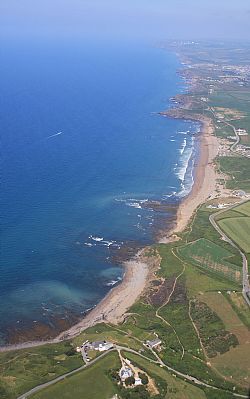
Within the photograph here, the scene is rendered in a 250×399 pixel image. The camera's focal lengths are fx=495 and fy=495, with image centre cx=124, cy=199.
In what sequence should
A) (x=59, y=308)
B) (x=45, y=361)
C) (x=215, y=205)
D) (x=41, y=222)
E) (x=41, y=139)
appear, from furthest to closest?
1. (x=41, y=139)
2. (x=215, y=205)
3. (x=41, y=222)
4. (x=59, y=308)
5. (x=45, y=361)

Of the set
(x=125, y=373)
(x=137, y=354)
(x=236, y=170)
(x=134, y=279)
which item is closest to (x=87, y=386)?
(x=125, y=373)

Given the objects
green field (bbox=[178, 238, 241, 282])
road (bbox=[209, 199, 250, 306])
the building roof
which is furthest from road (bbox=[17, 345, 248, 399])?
green field (bbox=[178, 238, 241, 282])

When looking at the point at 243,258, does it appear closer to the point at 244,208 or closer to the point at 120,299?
the point at 244,208

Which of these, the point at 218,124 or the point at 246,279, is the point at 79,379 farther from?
the point at 218,124

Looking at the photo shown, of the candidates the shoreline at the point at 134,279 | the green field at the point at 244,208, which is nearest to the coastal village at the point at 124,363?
the shoreline at the point at 134,279

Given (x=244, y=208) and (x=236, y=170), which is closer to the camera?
(x=244, y=208)

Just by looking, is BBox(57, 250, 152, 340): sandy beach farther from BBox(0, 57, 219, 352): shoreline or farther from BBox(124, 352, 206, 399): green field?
BBox(124, 352, 206, 399): green field

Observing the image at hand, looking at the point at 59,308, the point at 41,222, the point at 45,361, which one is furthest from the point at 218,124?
the point at 45,361
